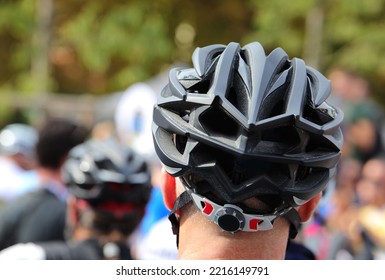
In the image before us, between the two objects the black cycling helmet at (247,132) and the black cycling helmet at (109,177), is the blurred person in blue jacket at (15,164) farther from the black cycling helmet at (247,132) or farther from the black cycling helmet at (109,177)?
the black cycling helmet at (247,132)

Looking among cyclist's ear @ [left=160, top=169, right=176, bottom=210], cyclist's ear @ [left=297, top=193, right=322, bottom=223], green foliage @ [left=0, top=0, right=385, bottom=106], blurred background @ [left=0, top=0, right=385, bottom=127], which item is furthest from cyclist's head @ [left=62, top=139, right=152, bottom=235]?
green foliage @ [left=0, top=0, right=385, bottom=106]

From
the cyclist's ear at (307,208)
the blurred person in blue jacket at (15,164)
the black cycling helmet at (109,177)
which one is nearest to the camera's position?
the cyclist's ear at (307,208)

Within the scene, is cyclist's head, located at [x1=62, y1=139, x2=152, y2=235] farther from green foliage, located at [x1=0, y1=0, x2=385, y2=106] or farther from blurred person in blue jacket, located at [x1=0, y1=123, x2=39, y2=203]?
green foliage, located at [x1=0, y1=0, x2=385, y2=106]

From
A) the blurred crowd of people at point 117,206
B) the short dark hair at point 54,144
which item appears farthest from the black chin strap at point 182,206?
the short dark hair at point 54,144

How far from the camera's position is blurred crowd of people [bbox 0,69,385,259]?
4.35m

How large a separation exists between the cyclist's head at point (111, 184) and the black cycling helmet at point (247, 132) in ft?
6.80

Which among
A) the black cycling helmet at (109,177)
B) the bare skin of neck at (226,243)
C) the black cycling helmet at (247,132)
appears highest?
the black cycling helmet at (247,132)

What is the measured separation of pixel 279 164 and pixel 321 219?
2850 mm

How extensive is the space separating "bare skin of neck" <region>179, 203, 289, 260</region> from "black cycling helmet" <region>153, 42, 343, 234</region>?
8 centimetres

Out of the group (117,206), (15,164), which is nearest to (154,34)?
(15,164)

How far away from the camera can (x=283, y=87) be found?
7.73ft

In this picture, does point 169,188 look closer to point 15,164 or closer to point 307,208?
point 307,208

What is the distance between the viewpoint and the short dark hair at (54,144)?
6.14 m
